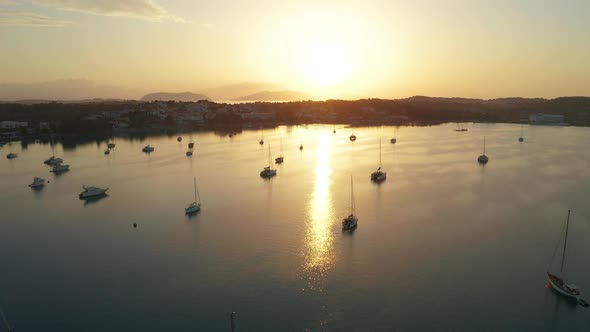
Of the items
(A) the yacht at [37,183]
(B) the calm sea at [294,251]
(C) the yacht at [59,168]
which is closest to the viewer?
(B) the calm sea at [294,251]

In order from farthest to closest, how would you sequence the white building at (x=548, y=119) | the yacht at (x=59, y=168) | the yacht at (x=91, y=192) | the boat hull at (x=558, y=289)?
1. the white building at (x=548, y=119)
2. the yacht at (x=59, y=168)
3. the yacht at (x=91, y=192)
4. the boat hull at (x=558, y=289)

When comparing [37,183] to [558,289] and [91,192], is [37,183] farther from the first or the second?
[558,289]

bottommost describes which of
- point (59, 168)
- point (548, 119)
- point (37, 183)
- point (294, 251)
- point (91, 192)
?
point (294, 251)

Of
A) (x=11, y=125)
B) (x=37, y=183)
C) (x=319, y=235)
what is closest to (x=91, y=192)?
(x=37, y=183)

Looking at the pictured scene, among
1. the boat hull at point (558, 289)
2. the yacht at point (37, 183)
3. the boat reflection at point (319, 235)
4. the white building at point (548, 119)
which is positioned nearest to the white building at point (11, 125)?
the yacht at point (37, 183)

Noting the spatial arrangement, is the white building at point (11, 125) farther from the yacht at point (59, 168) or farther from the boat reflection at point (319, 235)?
the boat reflection at point (319, 235)

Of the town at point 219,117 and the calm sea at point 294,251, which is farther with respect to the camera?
the town at point 219,117
